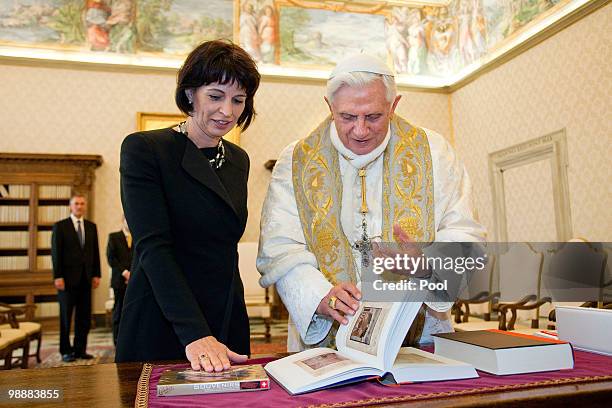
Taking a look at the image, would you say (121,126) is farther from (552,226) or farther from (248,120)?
(248,120)

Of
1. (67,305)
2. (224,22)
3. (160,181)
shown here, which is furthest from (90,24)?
(160,181)

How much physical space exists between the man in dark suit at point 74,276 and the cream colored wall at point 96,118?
3.18m

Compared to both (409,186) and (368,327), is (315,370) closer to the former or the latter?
(368,327)

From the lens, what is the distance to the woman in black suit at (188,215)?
1.79 m

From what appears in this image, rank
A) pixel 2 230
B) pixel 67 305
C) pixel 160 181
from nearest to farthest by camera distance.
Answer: pixel 160 181 → pixel 67 305 → pixel 2 230

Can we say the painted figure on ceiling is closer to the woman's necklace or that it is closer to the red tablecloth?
the woman's necklace

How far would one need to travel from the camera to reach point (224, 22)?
10.8m

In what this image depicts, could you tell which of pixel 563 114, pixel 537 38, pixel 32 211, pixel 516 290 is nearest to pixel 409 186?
pixel 516 290

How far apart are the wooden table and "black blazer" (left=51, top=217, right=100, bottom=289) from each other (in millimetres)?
5287

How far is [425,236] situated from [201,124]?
104 centimetres

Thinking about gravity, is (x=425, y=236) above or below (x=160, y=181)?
below

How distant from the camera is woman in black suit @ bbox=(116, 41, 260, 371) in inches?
70.5

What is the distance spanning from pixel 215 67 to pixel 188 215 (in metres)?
0.54

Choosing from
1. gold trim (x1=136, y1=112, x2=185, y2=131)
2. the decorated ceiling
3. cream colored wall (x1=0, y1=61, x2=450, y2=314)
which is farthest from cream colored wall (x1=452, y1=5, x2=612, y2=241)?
gold trim (x1=136, y1=112, x2=185, y2=131)
